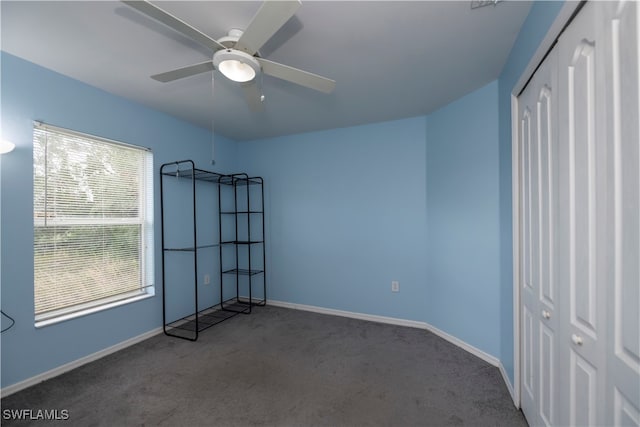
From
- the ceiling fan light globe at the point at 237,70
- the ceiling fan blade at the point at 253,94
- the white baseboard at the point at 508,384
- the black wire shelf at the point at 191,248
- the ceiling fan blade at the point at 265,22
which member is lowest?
the white baseboard at the point at 508,384

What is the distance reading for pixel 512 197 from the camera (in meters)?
1.93

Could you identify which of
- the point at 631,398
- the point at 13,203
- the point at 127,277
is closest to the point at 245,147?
the point at 127,277

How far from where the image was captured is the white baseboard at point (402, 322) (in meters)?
2.45

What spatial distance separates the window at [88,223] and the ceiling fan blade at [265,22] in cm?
200

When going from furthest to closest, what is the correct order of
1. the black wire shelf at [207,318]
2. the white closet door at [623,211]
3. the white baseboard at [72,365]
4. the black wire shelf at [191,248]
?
the black wire shelf at [207,318] < the black wire shelf at [191,248] < the white baseboard at [72,365] < the white closet door at [623,211]

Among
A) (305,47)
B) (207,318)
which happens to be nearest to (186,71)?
(305,47)

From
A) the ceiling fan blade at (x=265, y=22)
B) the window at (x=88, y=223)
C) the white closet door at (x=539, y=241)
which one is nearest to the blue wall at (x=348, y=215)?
the white closet door at (x=539, y=241)

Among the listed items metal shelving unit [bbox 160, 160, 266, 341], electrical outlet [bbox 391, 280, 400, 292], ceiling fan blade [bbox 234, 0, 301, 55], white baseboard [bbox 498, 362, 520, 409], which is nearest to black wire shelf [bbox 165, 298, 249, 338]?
metal shelving unit [bbox 160, 160, 266, 341]

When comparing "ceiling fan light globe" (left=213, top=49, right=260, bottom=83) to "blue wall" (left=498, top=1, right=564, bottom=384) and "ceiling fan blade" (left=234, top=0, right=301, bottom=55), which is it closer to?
"ceiling fan blade" (left=234, top=0, right=301, bottom=55)

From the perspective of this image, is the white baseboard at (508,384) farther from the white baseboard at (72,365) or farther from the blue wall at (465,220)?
the white baseboard at (72,365)

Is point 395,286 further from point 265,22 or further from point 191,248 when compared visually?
point 265,22

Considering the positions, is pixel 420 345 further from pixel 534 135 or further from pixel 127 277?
pixel 127 277

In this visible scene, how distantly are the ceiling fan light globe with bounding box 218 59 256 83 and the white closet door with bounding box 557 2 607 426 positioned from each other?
5.03 ft

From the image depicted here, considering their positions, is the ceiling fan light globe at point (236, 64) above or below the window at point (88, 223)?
above
